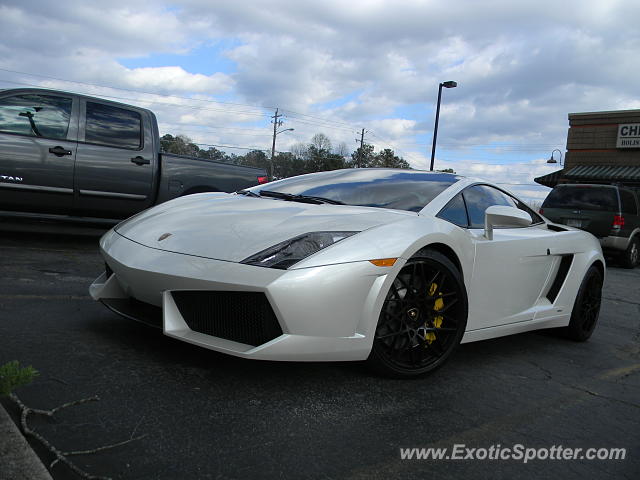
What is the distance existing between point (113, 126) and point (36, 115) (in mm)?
822

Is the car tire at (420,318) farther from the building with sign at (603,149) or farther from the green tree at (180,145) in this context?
the green tree at (180,145)

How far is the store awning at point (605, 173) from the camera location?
2109cm

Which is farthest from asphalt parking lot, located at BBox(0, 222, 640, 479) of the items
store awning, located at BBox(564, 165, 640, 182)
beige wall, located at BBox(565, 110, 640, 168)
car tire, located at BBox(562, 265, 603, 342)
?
beige wall, located at BBox(565, 110, 640, 168)

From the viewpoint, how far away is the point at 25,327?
3.03 metres

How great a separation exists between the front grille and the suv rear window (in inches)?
404

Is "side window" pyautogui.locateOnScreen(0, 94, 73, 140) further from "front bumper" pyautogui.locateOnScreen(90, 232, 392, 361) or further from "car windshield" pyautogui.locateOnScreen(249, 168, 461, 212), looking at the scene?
"front bumper" pyautogui.locateOnScreen(90, 232, 392, 361)

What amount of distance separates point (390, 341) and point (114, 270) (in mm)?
1407

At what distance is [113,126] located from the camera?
256 inches

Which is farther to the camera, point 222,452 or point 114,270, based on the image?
point 114,270

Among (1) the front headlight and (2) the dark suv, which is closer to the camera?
(1) the front headlight

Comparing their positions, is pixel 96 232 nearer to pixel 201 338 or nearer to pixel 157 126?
pixel 157 126

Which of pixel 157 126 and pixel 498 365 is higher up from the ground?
pixel 157 126

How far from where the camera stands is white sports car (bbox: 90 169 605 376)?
93.9 inches

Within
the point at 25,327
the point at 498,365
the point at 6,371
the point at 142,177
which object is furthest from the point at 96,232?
the point at 6,371
